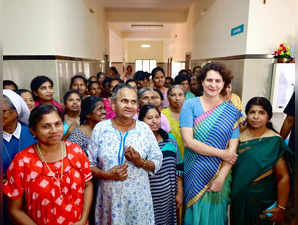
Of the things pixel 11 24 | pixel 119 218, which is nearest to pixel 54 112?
pixel 119 218

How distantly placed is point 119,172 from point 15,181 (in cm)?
57

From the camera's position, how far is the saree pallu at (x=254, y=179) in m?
1.66

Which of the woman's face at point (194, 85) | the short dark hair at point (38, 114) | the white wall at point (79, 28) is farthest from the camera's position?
the white wall at point (79, 28)

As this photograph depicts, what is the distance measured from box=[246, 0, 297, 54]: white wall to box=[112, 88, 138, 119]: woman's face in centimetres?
296

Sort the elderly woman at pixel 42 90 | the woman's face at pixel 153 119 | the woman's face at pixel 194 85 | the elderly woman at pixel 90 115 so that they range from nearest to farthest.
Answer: the woman's face at pixel 153 119, the elderly woman at pixel 90 115, the elderly woman at pixel 42 90, the woman's face at pixel 194 85

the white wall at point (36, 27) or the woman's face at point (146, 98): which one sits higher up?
the white wall at point (36, 27)

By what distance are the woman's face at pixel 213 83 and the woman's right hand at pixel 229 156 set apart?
0.43 m

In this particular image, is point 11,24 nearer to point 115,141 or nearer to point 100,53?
point 115,141

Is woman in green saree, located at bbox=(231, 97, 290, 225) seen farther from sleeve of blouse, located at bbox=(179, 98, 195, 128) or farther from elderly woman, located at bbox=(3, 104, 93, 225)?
elderly woman, located at bbox=(3, 104, 93, 225)

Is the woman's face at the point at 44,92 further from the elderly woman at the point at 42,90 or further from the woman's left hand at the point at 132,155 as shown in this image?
the woman's left hand at the point at 132,155

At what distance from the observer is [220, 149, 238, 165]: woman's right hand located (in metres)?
1.66

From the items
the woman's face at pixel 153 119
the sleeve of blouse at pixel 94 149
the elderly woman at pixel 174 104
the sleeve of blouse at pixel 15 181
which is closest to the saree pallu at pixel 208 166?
the woman's face at pixel 153 119

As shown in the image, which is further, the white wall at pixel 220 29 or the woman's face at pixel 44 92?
the white wall at pixel 220 29

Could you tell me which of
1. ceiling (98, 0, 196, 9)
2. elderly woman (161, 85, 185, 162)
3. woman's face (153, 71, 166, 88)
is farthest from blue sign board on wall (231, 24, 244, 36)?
ceiling (98, 0, 196, 9)
